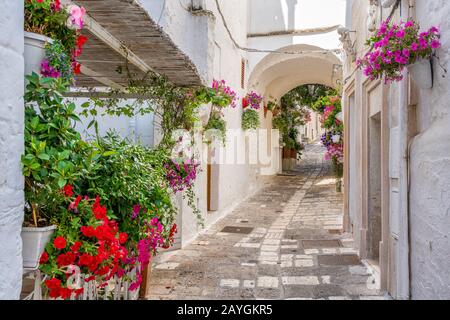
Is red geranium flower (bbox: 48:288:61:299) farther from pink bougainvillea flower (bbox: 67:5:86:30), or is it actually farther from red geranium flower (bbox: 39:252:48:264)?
pink bougainvillea flower (bbox: 67:5:86:30)

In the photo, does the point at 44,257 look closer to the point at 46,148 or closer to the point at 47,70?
the point at 46,148

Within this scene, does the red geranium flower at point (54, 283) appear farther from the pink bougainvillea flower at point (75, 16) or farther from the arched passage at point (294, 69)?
the arched passage at point (294, 69)

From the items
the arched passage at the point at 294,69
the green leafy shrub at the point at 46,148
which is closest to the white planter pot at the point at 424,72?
the green leafy shrub at the point at 46,148

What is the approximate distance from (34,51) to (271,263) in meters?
5.29

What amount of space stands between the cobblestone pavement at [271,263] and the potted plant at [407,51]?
2.64m

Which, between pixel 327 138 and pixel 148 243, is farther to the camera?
pixel 327 138

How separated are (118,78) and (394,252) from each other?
4.29m

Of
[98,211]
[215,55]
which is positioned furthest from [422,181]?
[215,55]

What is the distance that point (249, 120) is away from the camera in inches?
539

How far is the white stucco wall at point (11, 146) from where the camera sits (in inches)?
80.9

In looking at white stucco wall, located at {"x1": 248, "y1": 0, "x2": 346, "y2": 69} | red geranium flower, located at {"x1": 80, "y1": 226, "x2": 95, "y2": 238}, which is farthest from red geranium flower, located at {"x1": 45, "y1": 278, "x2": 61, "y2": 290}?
white stucco wall, located at {"x1": 248, "y1": 0, "x2": 346, "y2": 69}

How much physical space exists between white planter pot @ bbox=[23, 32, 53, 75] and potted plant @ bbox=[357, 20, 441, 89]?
2.70m

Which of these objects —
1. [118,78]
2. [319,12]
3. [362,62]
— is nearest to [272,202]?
[319,12]
